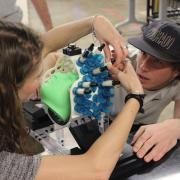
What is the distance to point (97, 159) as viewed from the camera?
0.88 metres

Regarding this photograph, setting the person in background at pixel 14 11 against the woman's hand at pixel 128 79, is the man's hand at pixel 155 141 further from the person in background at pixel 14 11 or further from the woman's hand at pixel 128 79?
the person in background at pixel 14 11

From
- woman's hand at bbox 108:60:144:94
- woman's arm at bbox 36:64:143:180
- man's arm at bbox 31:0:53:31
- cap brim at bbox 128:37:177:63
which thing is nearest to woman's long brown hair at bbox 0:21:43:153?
woman's arm at bbox 36:64:143:180

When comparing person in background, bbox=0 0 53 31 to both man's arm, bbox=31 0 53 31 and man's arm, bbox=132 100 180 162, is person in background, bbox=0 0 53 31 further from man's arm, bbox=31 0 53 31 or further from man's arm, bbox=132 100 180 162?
man's arm, bbox=132 100 180 162

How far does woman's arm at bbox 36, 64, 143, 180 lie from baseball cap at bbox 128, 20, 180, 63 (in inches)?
10.2

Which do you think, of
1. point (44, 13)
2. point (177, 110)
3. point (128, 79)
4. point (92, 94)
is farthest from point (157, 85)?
point (44, 13)

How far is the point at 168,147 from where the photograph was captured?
3.39ft

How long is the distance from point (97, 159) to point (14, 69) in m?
0.29

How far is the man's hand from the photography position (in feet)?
3.27

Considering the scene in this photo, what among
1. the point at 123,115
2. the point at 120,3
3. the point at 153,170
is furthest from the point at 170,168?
the point at 120,3

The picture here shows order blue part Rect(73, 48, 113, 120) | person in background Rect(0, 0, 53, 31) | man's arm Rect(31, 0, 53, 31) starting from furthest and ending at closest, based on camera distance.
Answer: man's arm Rect(31, 0, 53, 31) < person in background Rect(0, 0, 53, 31) < blue part Rect(73, 48, 113, 120)

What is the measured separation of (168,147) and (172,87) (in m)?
0.35

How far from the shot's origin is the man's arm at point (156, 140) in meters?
1.00

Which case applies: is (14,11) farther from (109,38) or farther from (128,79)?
(128,79)

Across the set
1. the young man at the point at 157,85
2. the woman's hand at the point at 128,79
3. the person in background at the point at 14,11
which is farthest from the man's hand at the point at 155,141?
the person in background at the point at 14,11
